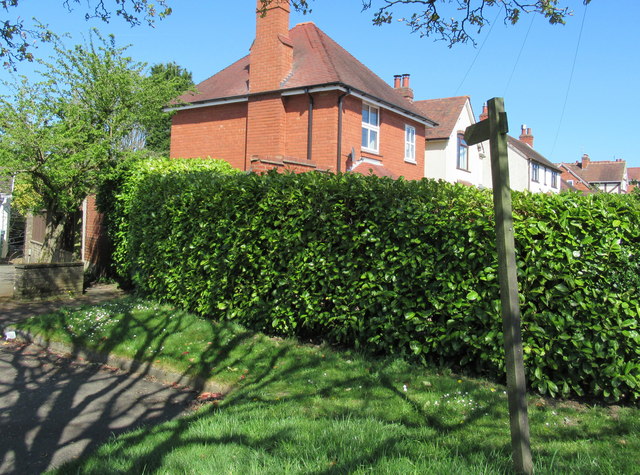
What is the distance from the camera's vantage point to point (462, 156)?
29.0m

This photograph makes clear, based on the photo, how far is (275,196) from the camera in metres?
7.21

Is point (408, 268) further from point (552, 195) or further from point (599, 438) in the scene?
point (599, 438)

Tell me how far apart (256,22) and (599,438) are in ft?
59.2

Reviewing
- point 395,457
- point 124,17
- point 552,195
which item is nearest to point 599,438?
point 395,457

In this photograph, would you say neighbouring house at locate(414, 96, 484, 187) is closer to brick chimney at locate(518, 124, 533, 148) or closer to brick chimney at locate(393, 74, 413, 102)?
brick chimney at locate(393, 74, 413, 102)

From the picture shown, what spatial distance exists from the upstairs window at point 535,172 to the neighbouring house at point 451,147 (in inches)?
409

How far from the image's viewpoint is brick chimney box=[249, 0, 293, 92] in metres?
18.0

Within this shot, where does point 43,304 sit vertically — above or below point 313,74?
below

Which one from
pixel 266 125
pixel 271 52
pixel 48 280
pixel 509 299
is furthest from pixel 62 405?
pixel 271 52

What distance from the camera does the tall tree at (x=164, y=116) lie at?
1347 centimetres

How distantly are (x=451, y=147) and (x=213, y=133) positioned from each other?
13.8 m

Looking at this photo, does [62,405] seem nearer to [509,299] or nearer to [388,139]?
[509,299]

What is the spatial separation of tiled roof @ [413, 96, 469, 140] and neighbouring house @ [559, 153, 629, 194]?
128 ft

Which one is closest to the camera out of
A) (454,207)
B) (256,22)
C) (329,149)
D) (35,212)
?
(454,207)
